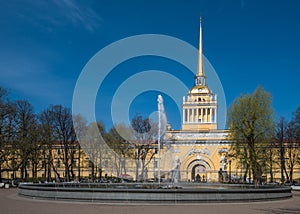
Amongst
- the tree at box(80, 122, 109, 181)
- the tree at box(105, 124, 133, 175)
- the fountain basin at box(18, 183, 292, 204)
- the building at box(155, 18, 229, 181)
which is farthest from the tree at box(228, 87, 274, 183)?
the building at box(155, 18, 229, 181)

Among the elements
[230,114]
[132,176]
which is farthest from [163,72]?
[132,176]

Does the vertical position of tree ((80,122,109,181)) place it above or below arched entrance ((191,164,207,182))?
above

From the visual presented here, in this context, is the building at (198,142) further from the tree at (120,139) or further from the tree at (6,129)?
the tree at (6,129)

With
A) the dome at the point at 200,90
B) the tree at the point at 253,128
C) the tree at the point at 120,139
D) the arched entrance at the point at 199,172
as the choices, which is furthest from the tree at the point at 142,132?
the dome at the point at 200,90

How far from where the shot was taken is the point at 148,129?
55875 mm

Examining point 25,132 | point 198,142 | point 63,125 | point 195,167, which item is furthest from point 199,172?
point 25,132

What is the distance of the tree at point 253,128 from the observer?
148 feet

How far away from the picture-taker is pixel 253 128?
45281 millimetres

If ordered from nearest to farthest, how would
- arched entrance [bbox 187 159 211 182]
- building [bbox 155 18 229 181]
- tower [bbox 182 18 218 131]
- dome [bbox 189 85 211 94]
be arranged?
1. building [bbox 155 18 229 181]
2. arched entrance [bbox 187 159 211 182]
3. tower [bbox 182 18 218 131]
4. dome [bbox 189 85 211 94]

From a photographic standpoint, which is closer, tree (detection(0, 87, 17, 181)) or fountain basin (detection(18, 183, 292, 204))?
fountain basin (detection(18, 183, 292, 204))

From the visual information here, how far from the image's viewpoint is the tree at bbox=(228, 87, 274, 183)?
1772 inches

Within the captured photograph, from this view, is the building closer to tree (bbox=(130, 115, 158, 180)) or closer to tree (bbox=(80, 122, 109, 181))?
tree (bbox=(130, 115, 158, 180))

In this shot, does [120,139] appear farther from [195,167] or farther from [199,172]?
[199,172]

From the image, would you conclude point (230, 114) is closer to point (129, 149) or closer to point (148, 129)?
point (148, 129)
